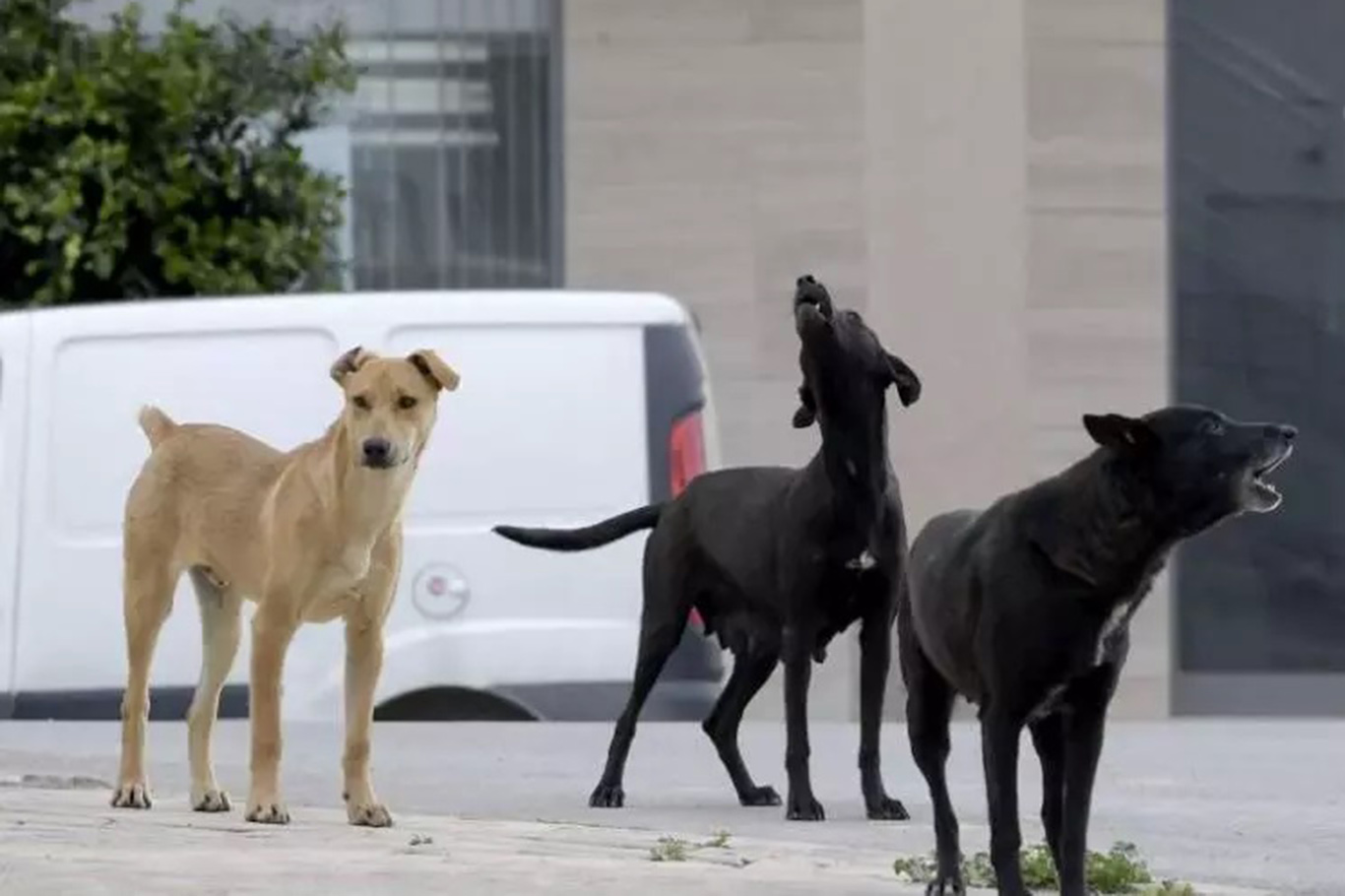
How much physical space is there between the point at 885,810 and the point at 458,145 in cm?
1079

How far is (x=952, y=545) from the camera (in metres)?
7.19

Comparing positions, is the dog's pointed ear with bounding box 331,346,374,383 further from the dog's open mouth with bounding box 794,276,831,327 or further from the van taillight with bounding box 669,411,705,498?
the van taillight with bounding box 669,411,705,498

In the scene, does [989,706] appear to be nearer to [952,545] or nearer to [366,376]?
[952,545]

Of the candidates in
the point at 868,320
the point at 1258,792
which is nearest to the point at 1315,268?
the point at 868,320

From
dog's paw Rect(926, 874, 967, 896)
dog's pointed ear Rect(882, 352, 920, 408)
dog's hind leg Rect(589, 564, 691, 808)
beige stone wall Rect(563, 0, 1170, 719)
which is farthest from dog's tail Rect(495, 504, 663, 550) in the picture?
beige stone wall Rect(563, 0, 1170, 719)

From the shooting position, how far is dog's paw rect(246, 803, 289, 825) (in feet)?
29.2

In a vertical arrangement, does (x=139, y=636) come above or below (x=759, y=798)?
above

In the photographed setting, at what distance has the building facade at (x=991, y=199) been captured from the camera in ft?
64.8

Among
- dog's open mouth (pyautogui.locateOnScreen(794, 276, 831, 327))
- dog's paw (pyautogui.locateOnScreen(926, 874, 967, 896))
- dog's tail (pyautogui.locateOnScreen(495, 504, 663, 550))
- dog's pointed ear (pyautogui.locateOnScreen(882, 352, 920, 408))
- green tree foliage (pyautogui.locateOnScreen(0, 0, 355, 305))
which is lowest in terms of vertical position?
dog's paw (pyautogui.locateOnScreen(926, 874, 967, 896))

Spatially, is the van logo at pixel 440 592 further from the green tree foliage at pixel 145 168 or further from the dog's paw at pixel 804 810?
the dog's paw at pixel 804 810

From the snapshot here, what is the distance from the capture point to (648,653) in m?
10.6

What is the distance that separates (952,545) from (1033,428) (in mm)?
12747

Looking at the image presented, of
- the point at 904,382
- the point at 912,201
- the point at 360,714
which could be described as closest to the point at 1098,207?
the point at 912,201

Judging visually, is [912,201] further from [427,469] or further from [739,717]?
[739,717]
